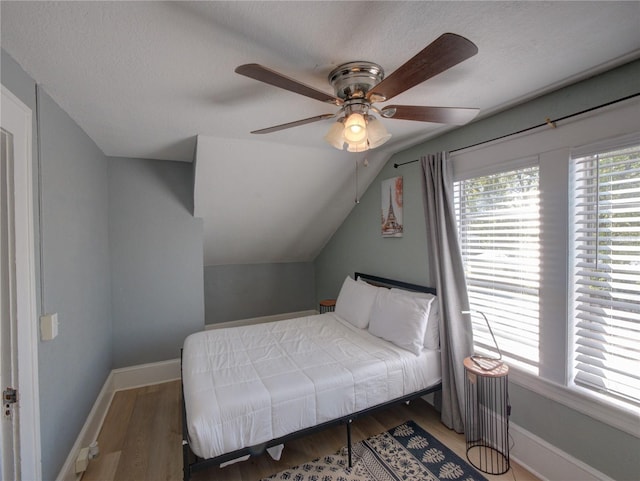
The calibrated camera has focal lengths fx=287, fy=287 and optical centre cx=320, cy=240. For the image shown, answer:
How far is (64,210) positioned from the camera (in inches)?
73.1

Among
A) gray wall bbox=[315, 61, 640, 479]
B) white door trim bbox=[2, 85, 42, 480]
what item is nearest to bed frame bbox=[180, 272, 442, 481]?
gray wall bbox=[315, 61, 640, 479]

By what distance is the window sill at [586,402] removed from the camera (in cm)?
149

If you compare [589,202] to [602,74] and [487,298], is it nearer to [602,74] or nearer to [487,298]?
[602,74]

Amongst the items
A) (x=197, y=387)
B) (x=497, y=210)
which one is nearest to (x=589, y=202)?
(x=497, y=210)

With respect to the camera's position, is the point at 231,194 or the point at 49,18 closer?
the point at 49,18

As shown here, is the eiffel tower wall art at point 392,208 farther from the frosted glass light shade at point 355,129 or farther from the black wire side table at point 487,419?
the frosted glass light shade at point 355,129

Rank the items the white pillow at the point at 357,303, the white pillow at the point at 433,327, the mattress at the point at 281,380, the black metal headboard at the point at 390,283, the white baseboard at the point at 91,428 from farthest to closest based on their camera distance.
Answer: the white pillow at the point at 357,303, the black metal headboard at the point at 390,283, the white pillow at the point at 433,327, the white baseboard at the point at 91,428, the mattress at the point at 281,380

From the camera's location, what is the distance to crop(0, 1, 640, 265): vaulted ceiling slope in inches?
43.1

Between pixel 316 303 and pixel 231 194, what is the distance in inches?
100

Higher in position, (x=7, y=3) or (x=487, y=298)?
(x=7, y=3)

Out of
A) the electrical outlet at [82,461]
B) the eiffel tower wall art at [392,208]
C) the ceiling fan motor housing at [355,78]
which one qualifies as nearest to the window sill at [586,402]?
the eiffel tower wall art at [392,208]

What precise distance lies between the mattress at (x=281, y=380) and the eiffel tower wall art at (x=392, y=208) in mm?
1092

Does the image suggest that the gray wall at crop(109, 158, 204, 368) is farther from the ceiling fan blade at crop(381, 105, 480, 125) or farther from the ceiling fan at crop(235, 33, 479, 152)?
the ceiling fan blade at crop(381, 105, 480, 125)

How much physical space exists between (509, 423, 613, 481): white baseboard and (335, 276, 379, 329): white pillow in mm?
1351
